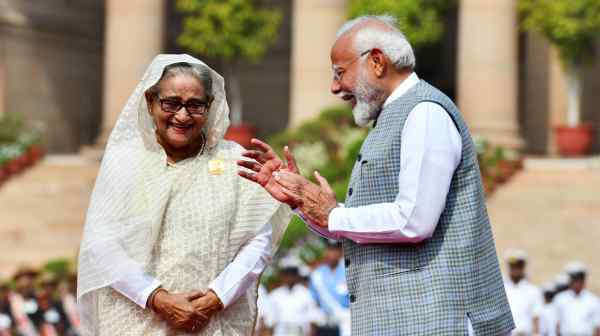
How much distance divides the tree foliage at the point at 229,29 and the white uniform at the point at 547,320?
14.8 m

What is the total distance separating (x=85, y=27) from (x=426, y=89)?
2748cm

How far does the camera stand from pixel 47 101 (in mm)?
29328

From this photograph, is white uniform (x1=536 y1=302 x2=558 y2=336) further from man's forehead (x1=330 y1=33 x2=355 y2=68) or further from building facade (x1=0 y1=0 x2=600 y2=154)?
building facade (x1=0 y1=0 x2=600 y2=154)

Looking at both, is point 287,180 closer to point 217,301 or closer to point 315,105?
Answer: point 217,301

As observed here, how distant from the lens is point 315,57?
23688 millimetres

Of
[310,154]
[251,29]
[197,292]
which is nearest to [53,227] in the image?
A: [310,154]

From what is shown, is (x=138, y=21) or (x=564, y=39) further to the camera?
(x=138, y=21)

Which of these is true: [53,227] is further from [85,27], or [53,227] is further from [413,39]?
[85,27]

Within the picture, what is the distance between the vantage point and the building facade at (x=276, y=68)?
22.0 m

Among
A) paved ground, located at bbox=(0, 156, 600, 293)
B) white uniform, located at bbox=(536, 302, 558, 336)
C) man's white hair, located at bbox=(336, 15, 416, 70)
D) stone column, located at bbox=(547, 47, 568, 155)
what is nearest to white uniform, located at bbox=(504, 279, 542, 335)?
white uniform, located at bbox=(536, 302, 558, 336)

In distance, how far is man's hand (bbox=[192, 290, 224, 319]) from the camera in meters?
4.90

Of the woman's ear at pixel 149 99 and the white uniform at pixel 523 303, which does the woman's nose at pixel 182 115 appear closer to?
the woman's ear at pixel 149 99

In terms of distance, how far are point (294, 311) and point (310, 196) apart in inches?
321

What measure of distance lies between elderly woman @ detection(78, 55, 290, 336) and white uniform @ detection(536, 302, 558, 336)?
6968 millimetres
